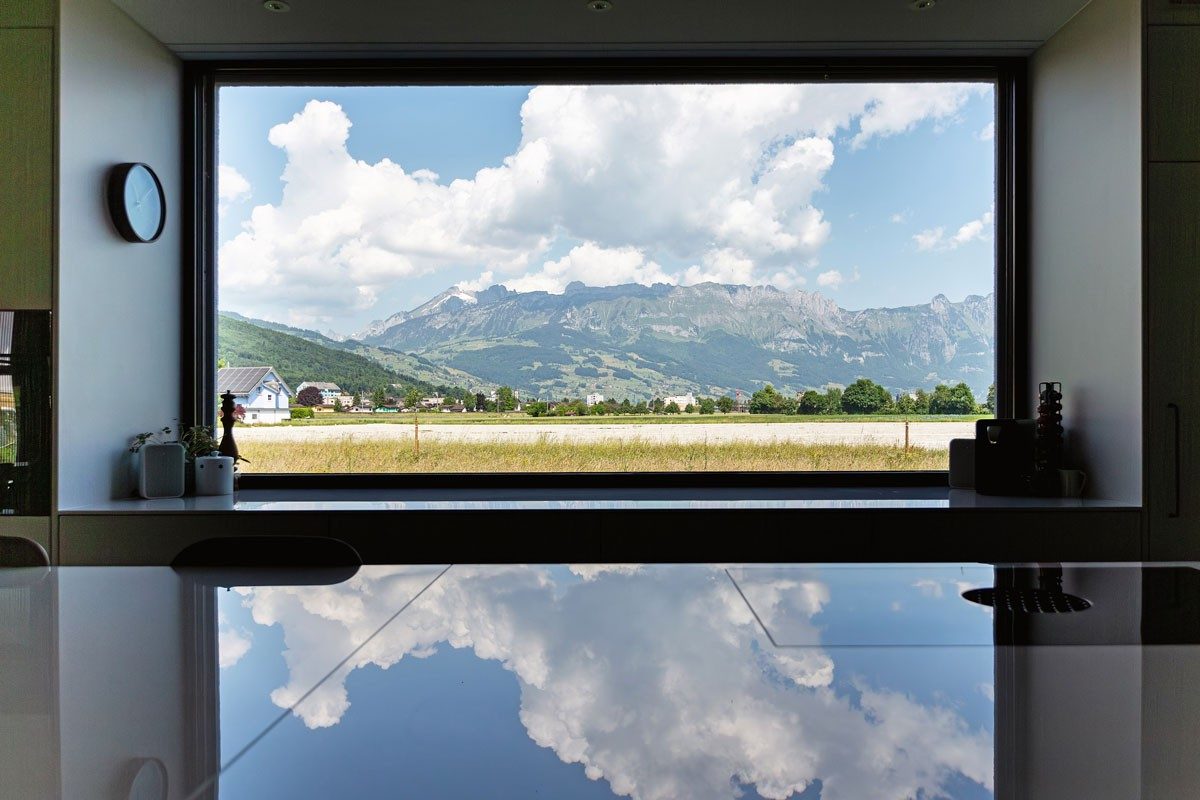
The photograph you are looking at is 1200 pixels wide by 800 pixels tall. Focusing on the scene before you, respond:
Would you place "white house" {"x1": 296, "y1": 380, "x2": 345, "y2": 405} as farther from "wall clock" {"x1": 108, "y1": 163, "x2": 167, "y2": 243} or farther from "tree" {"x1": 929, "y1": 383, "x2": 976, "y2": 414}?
"tree" {"x1": 929, "y1": 383, "x2": 976, "y2": 414}

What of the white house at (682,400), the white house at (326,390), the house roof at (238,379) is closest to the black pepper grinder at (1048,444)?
the white house at (682,400)

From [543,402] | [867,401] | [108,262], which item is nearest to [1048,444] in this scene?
[867,401]

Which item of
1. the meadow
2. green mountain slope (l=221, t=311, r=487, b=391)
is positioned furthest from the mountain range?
the meadow

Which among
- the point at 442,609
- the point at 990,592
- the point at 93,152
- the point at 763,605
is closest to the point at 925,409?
the point at 990,592

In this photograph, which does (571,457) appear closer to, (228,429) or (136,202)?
(228,429)

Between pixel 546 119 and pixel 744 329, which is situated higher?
pixel 546 119

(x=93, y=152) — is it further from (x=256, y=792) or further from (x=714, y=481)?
(x=256, y=792)

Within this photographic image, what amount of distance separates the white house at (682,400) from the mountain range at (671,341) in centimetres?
3

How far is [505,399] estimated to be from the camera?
343 cm

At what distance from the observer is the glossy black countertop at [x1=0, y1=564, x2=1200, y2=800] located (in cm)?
68

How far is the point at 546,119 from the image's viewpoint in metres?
3.34

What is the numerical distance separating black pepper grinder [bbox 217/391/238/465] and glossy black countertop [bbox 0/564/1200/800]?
1798 millimetres

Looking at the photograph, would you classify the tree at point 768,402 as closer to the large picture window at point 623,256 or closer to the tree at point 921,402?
the large picture window at point 623,256

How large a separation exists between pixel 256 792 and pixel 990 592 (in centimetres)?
115
